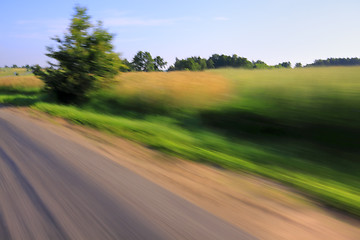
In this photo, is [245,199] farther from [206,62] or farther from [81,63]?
[206,62]

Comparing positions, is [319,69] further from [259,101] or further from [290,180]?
[290,180]

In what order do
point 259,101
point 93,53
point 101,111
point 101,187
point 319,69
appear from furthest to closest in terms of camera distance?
point 93,53 < point 101,111 < point 319,69 < point 259,101 < point 101,187

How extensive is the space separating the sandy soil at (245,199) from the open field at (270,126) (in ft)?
1.21

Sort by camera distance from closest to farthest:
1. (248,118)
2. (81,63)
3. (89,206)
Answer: (89,206) → (248,118) → (81,63)

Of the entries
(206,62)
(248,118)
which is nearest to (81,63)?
(248,118)

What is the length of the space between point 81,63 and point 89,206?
13.2 meters

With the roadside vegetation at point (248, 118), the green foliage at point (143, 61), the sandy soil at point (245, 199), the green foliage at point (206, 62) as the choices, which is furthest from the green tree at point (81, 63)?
the green foliage at point (143, 61)

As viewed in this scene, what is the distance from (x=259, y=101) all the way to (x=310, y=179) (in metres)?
4.30

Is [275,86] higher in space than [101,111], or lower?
higher

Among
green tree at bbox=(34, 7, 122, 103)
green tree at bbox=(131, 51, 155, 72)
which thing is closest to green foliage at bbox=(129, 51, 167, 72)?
green tree at bbox=(131, 51, 155, 72)

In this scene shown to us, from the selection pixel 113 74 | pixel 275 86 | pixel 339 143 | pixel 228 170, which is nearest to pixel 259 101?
pixel 275 86

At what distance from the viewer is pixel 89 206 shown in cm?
322

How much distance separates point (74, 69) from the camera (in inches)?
591

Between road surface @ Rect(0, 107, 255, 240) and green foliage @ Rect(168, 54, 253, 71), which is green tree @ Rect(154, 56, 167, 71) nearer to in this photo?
green foliage @ Rect(168, 54, 253, 71)
